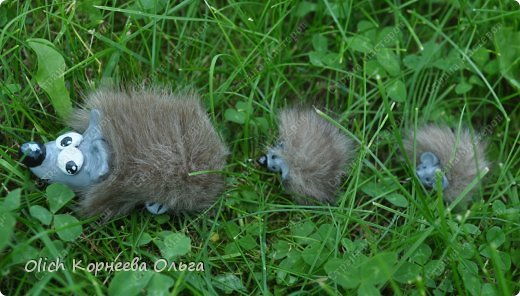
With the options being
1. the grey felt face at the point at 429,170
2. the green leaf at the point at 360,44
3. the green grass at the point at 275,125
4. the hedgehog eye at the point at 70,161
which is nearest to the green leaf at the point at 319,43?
the green grass at the point at 275,125

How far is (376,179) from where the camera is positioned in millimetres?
3027

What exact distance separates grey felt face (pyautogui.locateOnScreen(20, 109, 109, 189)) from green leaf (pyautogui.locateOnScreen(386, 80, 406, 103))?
153cm

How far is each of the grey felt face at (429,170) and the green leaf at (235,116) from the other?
0.96m

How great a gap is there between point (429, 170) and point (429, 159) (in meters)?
0.06

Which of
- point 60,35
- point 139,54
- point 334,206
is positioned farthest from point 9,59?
point 334,206

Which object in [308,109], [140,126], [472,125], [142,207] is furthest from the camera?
[472,125]

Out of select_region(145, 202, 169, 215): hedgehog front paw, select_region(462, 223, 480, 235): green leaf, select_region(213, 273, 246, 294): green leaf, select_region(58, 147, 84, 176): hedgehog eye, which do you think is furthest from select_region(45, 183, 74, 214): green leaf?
select_region(462, 223, 480, 235): green leaf

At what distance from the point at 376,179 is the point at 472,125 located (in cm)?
69

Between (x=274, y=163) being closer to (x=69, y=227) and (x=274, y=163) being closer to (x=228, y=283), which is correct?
(x=228, y=283)

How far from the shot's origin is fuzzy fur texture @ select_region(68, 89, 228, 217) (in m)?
2.54

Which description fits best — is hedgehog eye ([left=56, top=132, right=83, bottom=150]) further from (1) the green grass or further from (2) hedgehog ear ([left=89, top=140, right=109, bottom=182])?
(1) the green grass

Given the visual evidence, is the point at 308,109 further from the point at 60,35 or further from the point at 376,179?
the point at 60,35

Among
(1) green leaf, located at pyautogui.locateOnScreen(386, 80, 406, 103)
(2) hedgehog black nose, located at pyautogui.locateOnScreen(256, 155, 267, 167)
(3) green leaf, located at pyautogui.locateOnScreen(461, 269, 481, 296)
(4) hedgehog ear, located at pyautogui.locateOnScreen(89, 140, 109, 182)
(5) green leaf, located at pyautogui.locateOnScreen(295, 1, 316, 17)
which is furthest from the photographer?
(5) green leaf, located at pyautogui.locateOnScreen(295, 1, 316, 17)

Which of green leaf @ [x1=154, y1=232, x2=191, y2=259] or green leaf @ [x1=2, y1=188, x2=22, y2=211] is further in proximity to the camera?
green leaf @ [x1=154, y1=232, x2=191, y2=259]
